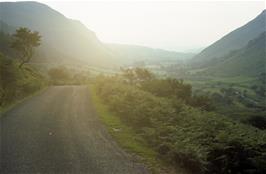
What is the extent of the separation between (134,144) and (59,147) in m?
3.41

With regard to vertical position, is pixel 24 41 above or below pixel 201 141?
above

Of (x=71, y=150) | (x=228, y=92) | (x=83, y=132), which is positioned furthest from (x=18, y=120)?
(x=228, y=92)

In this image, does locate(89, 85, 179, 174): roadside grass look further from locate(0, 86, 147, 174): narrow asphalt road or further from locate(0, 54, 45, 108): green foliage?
locate(0, 54, 45, 108): green foliage

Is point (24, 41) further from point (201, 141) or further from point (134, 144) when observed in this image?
point (201, 141)

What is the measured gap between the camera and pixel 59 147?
54.1 ft

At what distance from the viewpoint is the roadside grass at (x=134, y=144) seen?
13.9 meters

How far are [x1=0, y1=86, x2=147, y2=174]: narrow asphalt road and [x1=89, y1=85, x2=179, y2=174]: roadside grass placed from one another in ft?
1.40

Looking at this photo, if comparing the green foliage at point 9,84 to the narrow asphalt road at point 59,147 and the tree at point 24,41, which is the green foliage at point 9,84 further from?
the tree at point 24,41

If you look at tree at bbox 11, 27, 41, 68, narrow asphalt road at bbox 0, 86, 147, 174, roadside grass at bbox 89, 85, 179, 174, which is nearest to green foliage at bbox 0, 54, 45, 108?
narrow asphalt road at bbox 0, 86, 147, 174

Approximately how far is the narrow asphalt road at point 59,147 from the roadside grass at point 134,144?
1.40 feet

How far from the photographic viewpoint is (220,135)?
13.5 metres

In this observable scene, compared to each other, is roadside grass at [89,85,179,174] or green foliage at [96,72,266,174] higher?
green foliage at [96,72,266,174]

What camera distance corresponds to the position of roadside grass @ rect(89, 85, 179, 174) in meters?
13.9

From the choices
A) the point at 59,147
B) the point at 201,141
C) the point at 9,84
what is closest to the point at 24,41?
the point at 9,84
